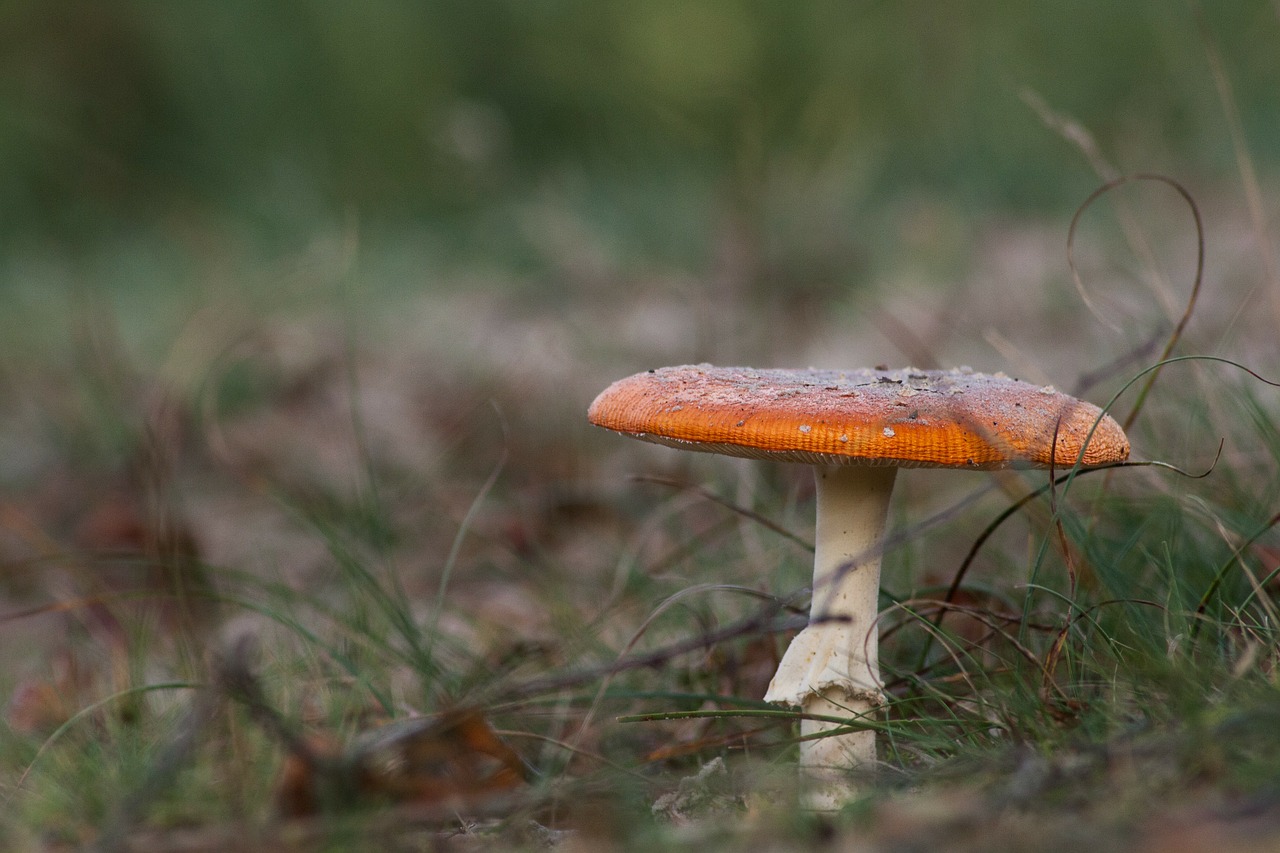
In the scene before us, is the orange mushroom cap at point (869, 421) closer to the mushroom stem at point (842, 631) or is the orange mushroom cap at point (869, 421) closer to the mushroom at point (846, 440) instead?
the mushroom at point (846, 440)

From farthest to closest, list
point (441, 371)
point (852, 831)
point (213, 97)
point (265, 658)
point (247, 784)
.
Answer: point (213, 97) → point (441, 371) → point (265, 658) → point (247, 784) → point (852, 831)

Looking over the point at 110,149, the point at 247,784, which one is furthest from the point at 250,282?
the point at 110,149

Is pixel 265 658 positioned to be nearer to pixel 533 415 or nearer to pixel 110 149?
pixel 533 415

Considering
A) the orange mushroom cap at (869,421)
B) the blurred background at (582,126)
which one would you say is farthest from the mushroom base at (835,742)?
the blurred background at (582,126)

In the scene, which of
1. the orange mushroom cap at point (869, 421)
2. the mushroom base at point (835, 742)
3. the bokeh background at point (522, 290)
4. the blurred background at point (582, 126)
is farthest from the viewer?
the blurred background at point (582, 126)

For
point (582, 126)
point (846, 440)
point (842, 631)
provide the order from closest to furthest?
point (846, 440) < point (842, 631) < point (582, 126)

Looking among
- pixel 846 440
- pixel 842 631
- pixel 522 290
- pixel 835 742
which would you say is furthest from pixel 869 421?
pixel 522 290

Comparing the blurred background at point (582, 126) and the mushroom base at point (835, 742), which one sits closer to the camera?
the mushroom base at point (835, 742)

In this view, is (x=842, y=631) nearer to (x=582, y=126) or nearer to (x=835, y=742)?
(x=835, y=742)
